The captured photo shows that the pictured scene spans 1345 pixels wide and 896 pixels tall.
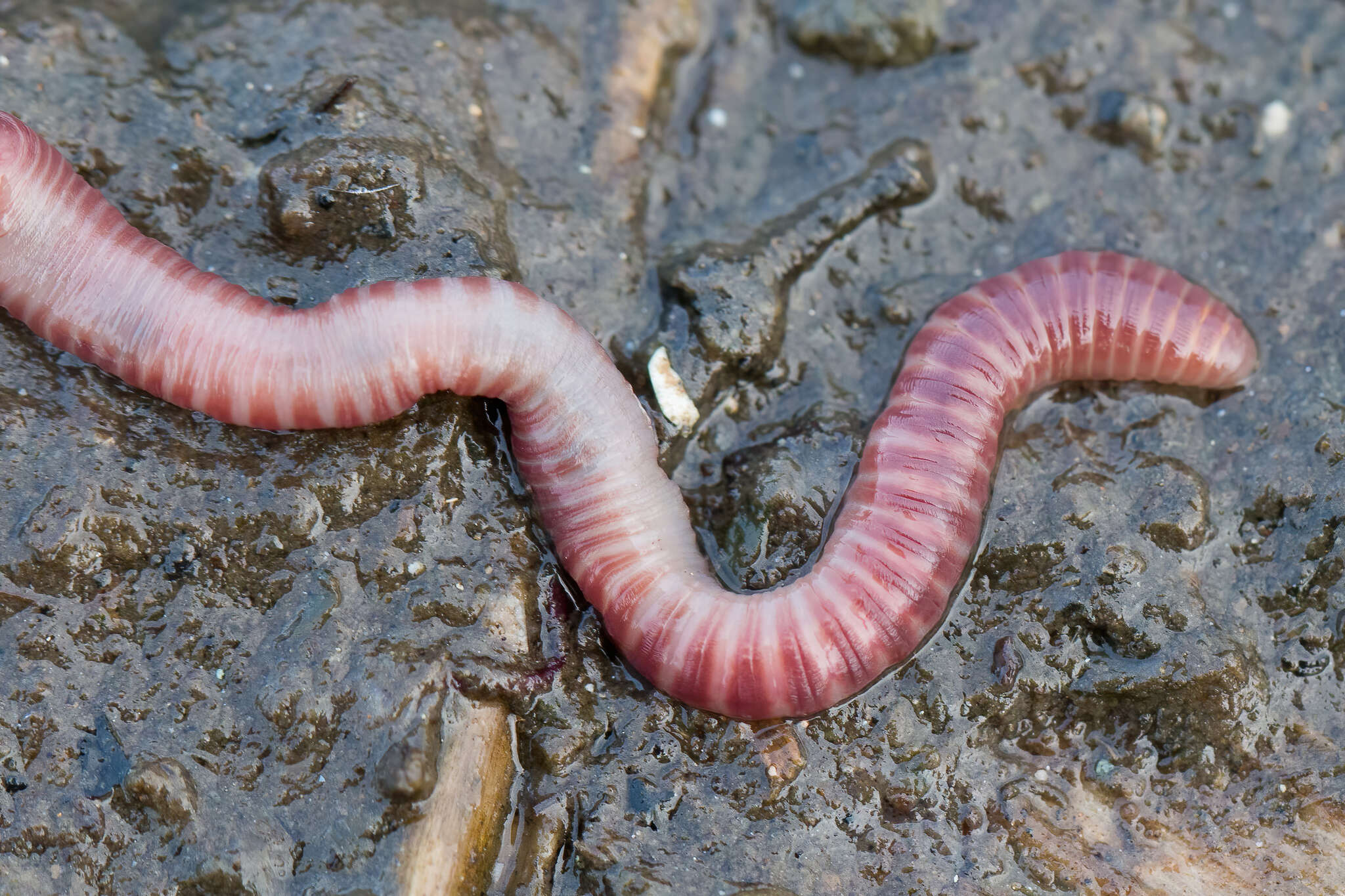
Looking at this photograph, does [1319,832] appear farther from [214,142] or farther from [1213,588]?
[214,142]

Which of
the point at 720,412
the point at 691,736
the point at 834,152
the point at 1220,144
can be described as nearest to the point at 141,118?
the point at 720,412

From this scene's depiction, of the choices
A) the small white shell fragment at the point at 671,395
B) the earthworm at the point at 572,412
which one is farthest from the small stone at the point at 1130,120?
the small white shell fragment at the point at 671,395

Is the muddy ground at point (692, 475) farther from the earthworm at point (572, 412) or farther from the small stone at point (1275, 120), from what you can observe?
the earthworm at point (572, 412)

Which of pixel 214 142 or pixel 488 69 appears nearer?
pixel 214 142

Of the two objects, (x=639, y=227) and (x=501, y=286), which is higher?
(x=639, y=227)

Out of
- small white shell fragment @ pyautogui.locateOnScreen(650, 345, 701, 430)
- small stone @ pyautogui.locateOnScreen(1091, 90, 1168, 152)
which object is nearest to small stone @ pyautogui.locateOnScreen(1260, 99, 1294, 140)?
small stone @ pyautogui.locateOnScreen(1091, 90, 1168, 152)

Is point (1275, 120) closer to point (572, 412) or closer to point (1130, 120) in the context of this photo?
point (1130, 120)
